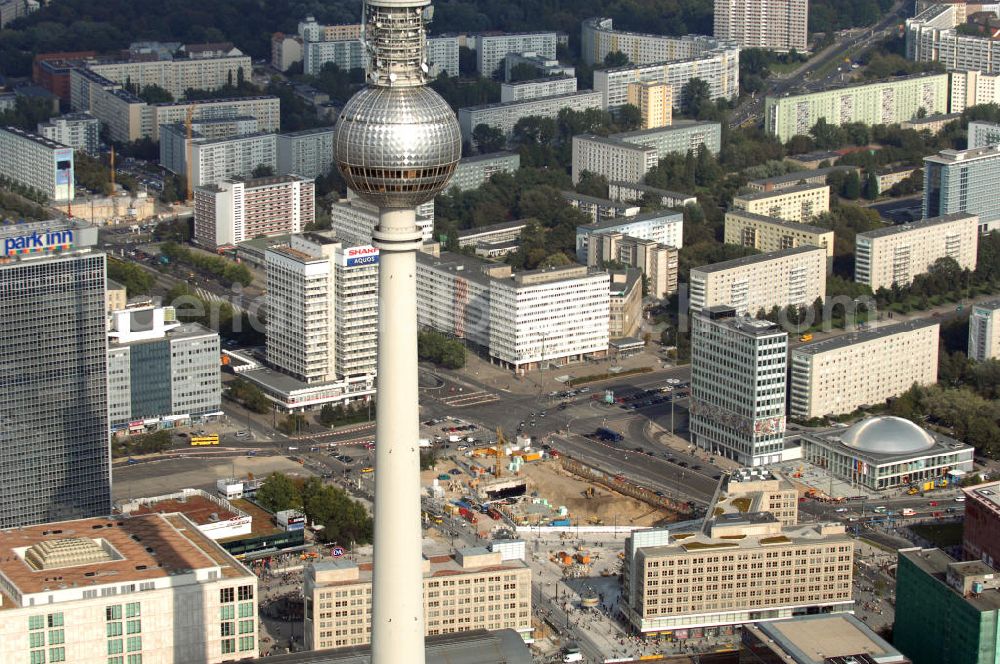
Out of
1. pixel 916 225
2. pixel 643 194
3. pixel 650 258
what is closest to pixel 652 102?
pixel 643 194

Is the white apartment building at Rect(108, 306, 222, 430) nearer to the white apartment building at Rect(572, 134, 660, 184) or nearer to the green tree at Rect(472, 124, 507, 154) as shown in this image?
the white apartment building at Rect(572, 134, 660, 184)

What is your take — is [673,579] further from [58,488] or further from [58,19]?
[58,19]

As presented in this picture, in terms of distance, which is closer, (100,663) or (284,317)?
(100,663)

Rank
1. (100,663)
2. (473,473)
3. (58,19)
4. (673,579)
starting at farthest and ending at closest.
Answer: (58,19) < (473,473) < (673,579) < (100,663)

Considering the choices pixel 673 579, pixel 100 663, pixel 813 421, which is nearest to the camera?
pixel 100 663

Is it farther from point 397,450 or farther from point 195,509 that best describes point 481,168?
point 397,450

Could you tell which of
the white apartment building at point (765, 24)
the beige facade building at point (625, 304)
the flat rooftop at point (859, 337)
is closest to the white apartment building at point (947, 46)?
the white apartment building at point (765, 24)

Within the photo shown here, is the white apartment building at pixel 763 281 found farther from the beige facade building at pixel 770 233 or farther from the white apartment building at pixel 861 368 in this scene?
the white apartment building at pixel 861 368

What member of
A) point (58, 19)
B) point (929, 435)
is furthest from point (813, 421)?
point (58, 19)
